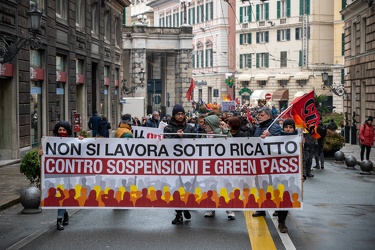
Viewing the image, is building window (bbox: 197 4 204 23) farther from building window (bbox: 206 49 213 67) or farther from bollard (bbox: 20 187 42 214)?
bollard (bbox: 20 187 42 214)

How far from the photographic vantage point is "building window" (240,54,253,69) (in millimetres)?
79812

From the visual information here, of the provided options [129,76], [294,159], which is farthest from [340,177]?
[129,76]

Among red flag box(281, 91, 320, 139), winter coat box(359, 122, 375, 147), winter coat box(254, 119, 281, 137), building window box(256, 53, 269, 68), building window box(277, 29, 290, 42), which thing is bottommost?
winter coat box(359, 122, 375, 147)

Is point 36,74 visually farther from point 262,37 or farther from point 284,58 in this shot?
point 262,37

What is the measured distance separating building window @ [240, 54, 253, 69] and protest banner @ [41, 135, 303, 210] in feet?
226

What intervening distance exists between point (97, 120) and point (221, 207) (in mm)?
21280

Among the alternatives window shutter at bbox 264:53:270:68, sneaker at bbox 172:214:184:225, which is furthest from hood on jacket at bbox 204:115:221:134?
window shutter at bbox 264:53:270:68

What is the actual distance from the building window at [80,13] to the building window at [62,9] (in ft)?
8.68

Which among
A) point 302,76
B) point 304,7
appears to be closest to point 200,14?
point 302,76

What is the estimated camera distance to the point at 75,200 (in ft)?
36.8

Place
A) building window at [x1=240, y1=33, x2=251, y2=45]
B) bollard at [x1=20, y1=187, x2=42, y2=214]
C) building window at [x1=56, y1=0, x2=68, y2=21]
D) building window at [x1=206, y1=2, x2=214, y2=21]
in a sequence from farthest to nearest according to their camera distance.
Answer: building window at [x1=206, y1=2, x2=214, y2=21] < building window at [x1=240, y1=33, x2=251, y2=45] < building window at [x1=56, y1=0, x2=68, y2=21] < bollard at [x1=20, y1=187, x2=42, y2=214]

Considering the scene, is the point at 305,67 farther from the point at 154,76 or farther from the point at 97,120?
the point at 97,120

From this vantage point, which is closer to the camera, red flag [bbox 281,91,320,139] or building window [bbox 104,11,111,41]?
red flag [bbox 281,91,320,139]

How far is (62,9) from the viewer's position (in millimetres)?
30141
